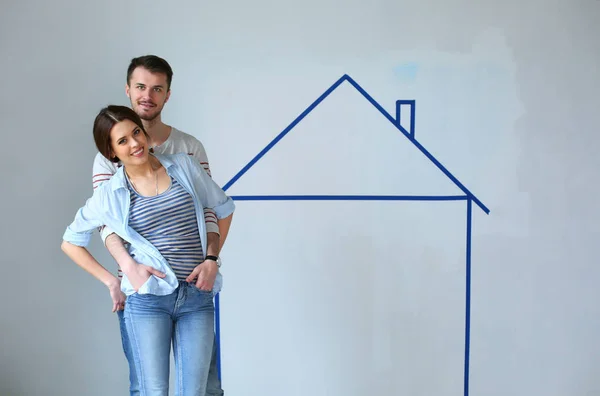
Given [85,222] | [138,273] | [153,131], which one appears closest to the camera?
[138,273]

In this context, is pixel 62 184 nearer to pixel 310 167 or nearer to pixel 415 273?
pixel 310 167

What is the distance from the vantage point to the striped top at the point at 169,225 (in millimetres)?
1654

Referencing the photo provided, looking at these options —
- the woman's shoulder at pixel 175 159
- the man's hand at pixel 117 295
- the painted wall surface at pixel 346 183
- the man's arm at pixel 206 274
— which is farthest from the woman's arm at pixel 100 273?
the painted wall surface at pixel 346 183

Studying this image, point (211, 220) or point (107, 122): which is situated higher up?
point (107, 122)

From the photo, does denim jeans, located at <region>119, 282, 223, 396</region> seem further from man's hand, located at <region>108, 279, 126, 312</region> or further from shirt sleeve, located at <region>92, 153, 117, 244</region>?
shirt sleeve, located at <region>92, 153, 117, 244</region>

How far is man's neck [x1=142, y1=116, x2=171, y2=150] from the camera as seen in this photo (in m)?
1.89

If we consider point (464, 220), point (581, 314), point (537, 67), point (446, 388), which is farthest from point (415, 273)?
point (537, 67)

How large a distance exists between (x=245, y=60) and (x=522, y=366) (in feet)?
5.52

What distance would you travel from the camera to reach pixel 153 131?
6.25ft

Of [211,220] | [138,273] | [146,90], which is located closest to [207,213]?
[211,220]

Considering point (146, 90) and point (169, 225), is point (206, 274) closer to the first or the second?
point (169, 225)

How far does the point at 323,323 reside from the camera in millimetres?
2533

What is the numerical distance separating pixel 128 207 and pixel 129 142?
A: 17cm

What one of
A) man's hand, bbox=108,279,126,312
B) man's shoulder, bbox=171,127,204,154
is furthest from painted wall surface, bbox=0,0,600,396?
man's hand, bbox=108,279,126,312
